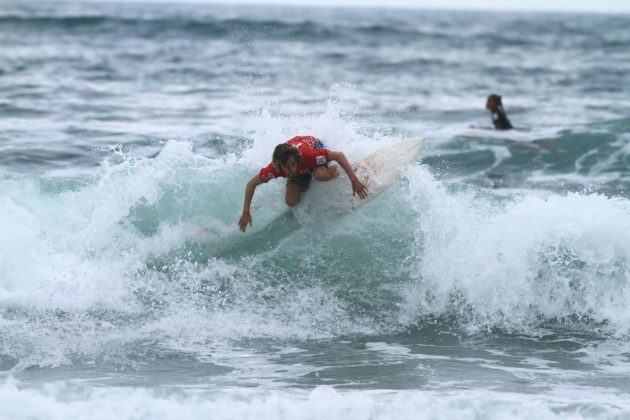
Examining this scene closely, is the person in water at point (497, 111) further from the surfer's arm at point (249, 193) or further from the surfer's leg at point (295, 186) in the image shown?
the surfer's arm at point (249, 193)

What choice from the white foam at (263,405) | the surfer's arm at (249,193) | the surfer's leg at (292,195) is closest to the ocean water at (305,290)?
the white foam at (263,405)

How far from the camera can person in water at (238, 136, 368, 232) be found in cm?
772

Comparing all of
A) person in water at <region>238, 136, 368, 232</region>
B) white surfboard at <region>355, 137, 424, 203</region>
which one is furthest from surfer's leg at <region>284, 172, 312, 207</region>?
white surfboard at <region>355, 137, 424, 203</region>

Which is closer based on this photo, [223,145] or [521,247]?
[521,247]

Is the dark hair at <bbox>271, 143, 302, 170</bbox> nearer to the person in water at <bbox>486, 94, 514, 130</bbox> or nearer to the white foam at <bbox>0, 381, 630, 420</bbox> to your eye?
the white foam at <bbox>0, 381, 630, 420</bbox>

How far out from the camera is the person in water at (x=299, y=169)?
7719mm

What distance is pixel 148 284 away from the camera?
8.50 metres

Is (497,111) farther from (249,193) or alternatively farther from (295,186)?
(249,193)

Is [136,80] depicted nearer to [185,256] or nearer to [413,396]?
[185,256]

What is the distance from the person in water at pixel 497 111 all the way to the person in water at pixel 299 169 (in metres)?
8.70

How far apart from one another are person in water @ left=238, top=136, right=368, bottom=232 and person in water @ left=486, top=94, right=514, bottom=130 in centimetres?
870

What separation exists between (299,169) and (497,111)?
9.49 meters

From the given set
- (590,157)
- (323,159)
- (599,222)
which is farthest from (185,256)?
(590,157)

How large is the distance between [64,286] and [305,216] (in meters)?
2.62
